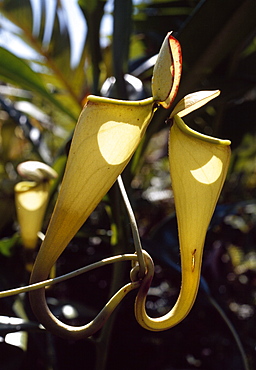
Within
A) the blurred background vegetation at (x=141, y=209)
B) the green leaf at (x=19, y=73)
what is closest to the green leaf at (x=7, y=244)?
the blurred background vegetation at (x=141, y=209)

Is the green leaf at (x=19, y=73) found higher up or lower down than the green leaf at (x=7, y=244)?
higher up

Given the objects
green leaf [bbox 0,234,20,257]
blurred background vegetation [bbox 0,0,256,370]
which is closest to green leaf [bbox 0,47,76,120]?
blurred background vegetation [bbox 0,0,256,370]

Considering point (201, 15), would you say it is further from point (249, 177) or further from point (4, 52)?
point (249, 177)

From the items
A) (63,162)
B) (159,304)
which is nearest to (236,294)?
(159,304)

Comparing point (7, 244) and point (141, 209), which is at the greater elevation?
point (7, 244)

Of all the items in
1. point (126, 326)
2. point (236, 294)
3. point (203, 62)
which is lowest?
point (236, 294)

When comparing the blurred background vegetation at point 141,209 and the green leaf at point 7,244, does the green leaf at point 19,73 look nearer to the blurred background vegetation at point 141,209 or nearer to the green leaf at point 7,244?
the blurred background vegetation at point 141,209

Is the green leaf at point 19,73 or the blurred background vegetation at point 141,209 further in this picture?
the green leaf at point 19,73

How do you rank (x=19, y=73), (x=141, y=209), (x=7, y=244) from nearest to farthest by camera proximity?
(x=7, y=244) → (x=19, y=73) → (x=141, y=209)
